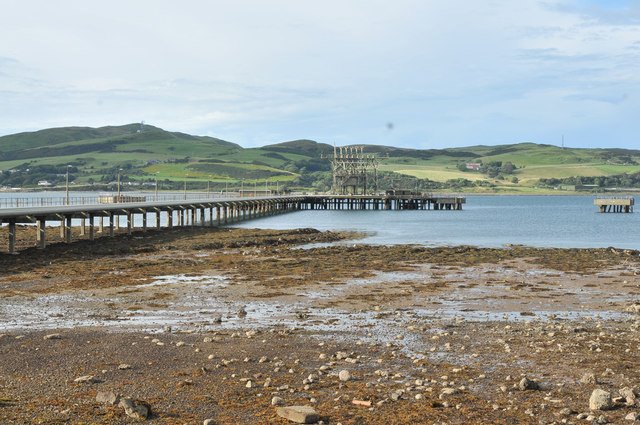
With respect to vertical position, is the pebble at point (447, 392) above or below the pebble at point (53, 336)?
above

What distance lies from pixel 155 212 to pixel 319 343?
6744 cm

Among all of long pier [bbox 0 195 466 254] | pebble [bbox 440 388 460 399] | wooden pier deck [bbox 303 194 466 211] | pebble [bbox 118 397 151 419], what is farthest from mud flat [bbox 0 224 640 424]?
wooden pier deck [bbox 303 194 466 211]

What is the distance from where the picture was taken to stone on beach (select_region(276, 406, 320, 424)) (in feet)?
33.9

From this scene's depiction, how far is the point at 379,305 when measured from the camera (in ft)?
73.4

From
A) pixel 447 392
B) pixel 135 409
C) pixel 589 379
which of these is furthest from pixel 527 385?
pixel 135 409

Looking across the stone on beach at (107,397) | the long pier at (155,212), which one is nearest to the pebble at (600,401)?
the stone on beach at (107,397)

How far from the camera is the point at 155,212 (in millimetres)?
80250

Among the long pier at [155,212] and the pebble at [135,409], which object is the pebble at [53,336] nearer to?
the pebble at [135,409]

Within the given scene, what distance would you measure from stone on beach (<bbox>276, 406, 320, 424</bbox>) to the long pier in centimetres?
3257

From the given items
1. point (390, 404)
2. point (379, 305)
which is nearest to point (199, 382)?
point (390, 404)

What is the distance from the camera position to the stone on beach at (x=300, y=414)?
407 inches

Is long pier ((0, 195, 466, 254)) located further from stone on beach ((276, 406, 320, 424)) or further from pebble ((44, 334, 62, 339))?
stone on beach ((276, 406, 320, 424))

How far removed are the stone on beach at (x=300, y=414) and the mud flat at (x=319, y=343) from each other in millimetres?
209

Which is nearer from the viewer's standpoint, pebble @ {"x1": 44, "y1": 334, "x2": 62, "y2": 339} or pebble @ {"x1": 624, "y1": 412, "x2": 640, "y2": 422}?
pebble @ {"x1": 624, "y1": 412, "x2": 640, "y2": 422}
